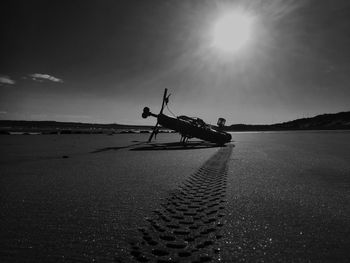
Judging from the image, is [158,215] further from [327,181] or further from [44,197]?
[327,181]

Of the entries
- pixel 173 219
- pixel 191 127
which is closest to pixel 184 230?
pixel 173 219

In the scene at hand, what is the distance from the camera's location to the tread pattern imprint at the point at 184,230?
8.89 ft

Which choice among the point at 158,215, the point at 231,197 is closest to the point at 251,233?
the point at 158,215

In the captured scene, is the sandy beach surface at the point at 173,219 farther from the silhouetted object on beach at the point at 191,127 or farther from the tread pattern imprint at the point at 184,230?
the silhouetted object on beach at the point at 191,127

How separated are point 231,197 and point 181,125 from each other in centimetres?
1916

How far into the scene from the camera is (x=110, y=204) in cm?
468

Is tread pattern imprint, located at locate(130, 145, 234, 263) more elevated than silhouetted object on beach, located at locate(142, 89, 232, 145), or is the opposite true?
silhouetted object on beach, located at locate(142, 89, 232, 145)

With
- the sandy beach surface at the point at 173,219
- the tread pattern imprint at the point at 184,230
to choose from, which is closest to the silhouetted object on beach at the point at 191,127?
the sandy beach surface at the point at 173,219

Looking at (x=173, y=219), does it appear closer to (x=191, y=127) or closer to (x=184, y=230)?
(x=184, y=230)

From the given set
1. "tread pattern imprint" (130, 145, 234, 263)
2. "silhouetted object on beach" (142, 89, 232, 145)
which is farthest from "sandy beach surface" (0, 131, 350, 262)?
"silhouetted object on beach" (142, 89, 232, 145)

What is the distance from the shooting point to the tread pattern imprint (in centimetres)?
271

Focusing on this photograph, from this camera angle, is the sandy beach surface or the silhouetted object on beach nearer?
the sandy beach surface

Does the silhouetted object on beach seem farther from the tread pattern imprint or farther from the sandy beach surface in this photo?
the tread pattern imprint

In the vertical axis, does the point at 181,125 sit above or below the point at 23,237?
above
